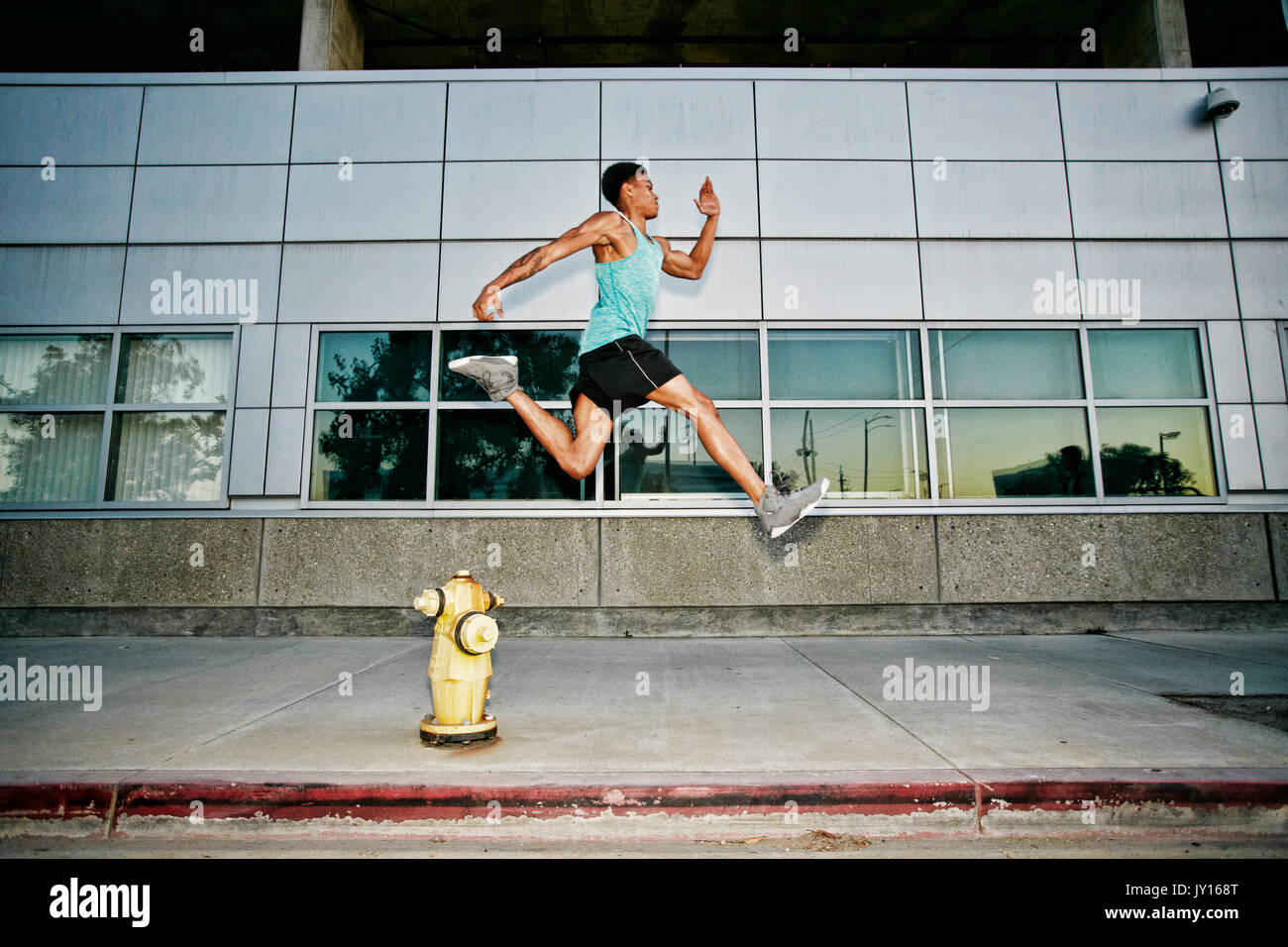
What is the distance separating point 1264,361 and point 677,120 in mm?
6526

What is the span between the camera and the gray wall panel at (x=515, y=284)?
634 centimetres

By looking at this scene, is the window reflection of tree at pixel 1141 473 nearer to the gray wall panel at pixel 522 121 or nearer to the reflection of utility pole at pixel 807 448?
the reflection of utility pole at pixel 807 448

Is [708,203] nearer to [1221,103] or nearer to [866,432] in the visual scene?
[866,432]

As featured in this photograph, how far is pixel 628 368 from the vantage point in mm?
3938

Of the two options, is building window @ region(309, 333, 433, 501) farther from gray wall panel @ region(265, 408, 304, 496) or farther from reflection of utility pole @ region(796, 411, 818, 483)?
reflection of utility pole @ region(796, 411, 818, 483)

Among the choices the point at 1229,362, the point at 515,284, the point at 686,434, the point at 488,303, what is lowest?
the point at 686,434

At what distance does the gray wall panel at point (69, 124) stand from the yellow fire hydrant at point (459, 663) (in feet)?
23.3

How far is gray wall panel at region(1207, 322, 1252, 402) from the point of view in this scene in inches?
250

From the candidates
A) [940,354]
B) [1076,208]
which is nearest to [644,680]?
A: [940,354]

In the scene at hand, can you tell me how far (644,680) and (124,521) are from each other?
5.55 m

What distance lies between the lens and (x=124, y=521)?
242 inches

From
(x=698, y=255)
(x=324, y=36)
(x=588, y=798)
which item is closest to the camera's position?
(x=588, y=798)

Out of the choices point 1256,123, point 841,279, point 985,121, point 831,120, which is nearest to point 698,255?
point 841,279

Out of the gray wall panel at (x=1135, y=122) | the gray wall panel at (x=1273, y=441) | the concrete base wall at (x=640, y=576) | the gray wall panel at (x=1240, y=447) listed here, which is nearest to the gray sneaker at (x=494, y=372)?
the concrete base wall at (x=640, y=576)
